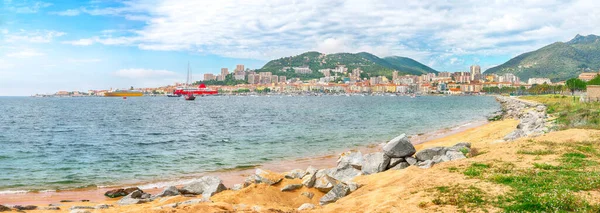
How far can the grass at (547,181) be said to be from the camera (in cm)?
914

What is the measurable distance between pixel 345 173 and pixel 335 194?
15.5 ft

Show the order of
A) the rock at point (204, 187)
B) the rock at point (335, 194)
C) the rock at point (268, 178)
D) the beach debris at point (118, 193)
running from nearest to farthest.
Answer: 1. the rock at point (335, 194)
2. the rock at point (204, 187)
3. the rock at point (268, 178)
4. the beach debris at point (118, 193)

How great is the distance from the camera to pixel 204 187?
54.1 ft

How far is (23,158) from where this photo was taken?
28.2 meters

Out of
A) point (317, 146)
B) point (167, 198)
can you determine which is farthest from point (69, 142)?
point (167, 198)

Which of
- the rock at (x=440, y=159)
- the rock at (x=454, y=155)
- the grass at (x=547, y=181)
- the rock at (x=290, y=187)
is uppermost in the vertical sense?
the grass at (x=547, y=181)

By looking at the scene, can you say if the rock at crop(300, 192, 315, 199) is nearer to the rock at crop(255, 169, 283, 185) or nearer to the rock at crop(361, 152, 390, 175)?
the rock at crop(255, 169, 283, 185)

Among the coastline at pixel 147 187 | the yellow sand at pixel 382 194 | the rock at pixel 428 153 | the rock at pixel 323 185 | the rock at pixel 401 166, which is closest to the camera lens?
the yellow sand at pixel 382 194

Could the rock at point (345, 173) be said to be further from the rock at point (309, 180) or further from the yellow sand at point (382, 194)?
the rock at point (309, 180)

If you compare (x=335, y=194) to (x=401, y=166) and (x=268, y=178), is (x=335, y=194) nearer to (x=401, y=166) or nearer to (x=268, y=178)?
(x=268, y=178)

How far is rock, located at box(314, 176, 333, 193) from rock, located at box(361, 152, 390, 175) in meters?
2.71

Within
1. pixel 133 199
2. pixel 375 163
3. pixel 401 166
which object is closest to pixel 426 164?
pixel 401 166

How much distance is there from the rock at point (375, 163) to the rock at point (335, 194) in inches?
143

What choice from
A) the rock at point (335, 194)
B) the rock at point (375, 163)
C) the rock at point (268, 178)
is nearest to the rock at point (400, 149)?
the rock at point (375, 163)
